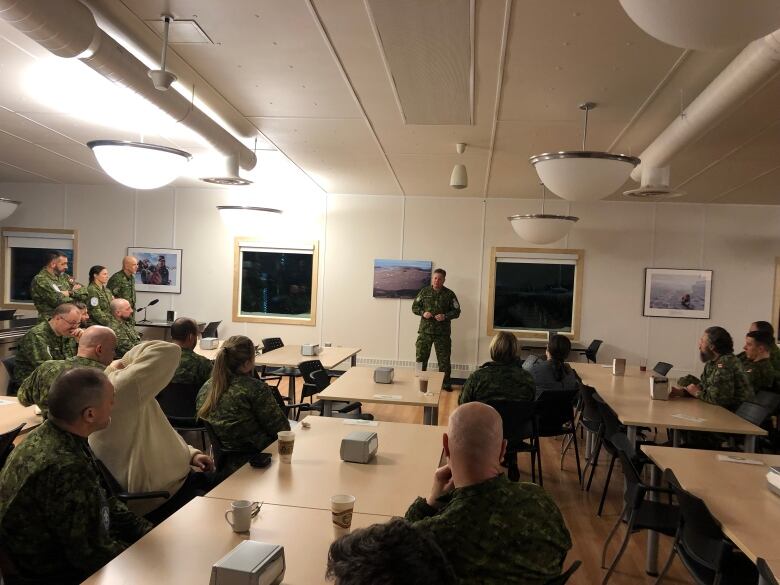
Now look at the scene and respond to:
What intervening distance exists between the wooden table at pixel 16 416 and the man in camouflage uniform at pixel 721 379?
16.5ft

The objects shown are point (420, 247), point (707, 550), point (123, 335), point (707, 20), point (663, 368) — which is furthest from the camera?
point (420, 247)

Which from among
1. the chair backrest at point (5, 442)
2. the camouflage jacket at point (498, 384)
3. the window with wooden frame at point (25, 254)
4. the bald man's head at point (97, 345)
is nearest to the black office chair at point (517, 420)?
the camouflage jacket at point (498, 384)

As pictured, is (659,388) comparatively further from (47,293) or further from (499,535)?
(47,293)

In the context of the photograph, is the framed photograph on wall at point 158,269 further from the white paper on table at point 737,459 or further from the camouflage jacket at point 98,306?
the white paper on table at point 737,459

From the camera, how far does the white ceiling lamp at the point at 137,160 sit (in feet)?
11.6

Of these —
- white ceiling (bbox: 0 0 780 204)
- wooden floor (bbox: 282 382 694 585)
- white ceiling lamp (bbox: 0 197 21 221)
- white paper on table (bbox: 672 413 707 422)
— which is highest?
white ceiling (bbox: 0 0 780 204)

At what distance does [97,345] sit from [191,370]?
1.18 meters

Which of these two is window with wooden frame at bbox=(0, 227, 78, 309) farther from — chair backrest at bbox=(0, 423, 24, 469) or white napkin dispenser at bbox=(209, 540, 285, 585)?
white napkin dispenser at bbox=(209, 540, 285, 585)

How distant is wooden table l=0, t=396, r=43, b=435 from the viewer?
3.39 metres

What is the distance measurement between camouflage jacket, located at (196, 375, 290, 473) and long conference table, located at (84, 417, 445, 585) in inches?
6.5

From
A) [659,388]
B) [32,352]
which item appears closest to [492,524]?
[659,388]

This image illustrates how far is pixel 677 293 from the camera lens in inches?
373

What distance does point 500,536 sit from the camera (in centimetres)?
175

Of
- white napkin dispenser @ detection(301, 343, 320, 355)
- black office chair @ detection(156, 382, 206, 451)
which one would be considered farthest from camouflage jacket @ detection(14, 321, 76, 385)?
white napkin dispenser @ detection(301, 343, 320, 355)
